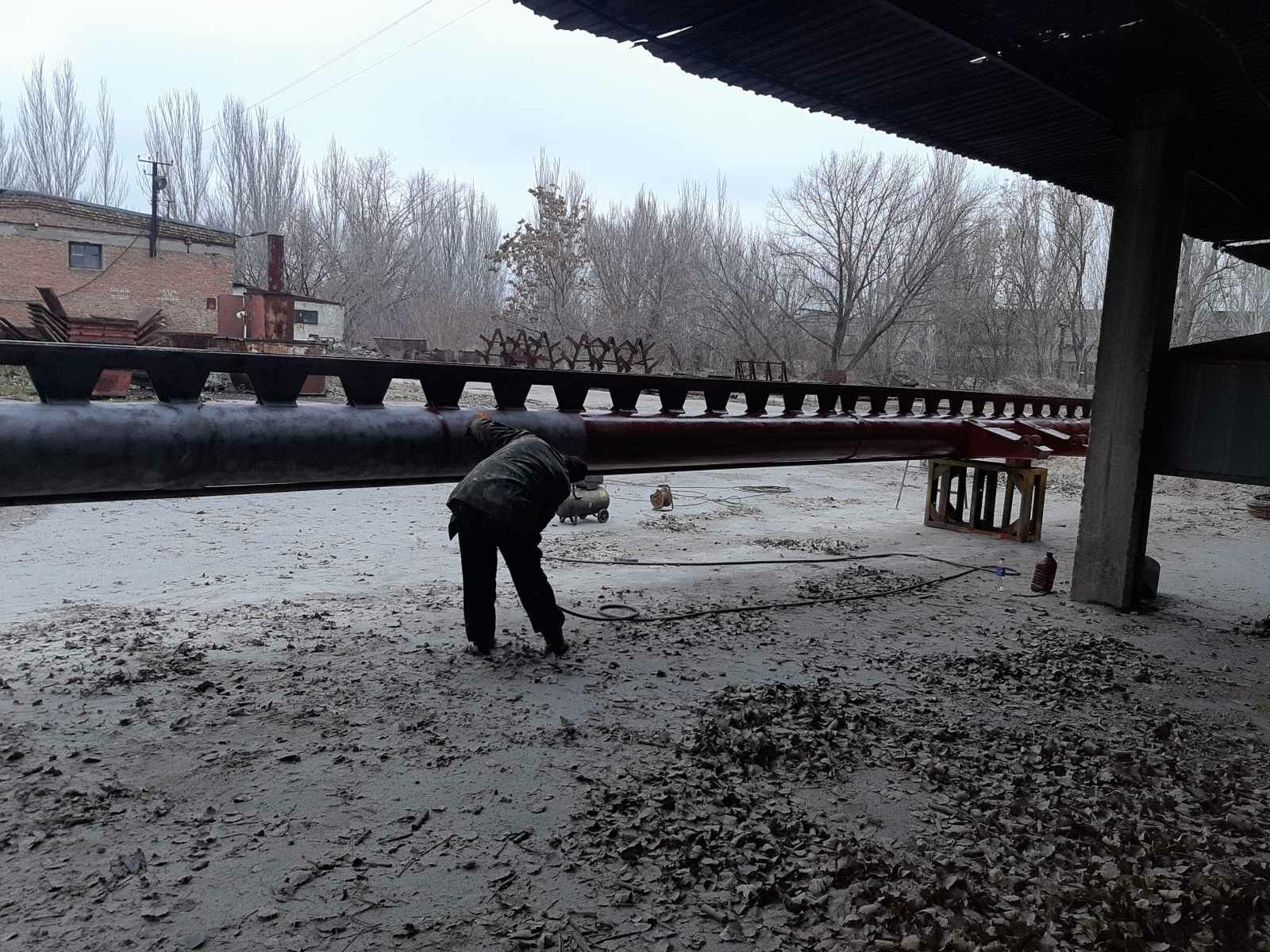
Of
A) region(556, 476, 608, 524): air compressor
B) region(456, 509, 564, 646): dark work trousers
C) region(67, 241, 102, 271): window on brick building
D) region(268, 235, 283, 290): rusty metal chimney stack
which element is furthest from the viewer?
region(67, 241, 102, 271): window on brick building

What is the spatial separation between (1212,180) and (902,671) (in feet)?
24.3

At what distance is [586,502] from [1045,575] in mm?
4911

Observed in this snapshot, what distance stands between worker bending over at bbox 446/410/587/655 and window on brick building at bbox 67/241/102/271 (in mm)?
31380

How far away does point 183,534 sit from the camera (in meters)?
8.52

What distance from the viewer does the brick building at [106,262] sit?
28.9 m

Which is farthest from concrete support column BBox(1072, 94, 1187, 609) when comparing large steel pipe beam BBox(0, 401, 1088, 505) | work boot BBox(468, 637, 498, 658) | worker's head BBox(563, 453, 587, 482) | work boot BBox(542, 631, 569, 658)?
work boot BBox(468, 637, 498, 658)

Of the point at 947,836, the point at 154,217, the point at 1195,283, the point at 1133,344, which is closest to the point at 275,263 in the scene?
the point at 154,217

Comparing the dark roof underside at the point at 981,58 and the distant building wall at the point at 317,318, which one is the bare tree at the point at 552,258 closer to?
the distant building wall at the point at 317,318

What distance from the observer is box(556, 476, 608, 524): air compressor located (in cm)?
975

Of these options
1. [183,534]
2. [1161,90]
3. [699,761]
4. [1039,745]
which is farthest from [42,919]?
[1161,90]

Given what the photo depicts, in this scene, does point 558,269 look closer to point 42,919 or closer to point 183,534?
point 183,534

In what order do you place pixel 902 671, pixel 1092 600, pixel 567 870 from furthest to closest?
1. pixel 1092 600
2. pixel 902 671
3. pixel 567 870

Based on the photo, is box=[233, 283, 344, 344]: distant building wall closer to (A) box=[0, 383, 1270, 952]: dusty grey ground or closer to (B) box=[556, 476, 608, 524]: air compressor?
(B) box=[556, 476, 608, 524]: air compressor

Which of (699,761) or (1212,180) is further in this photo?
(1212,180)
